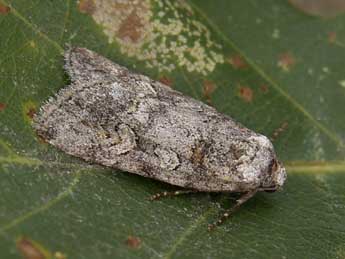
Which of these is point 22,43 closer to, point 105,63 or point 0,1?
point 0,1

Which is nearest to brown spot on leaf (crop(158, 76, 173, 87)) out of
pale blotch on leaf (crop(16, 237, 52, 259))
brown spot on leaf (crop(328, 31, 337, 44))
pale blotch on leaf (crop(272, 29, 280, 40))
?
pale blotch on leaf (crop(272, 29, 280, 40))

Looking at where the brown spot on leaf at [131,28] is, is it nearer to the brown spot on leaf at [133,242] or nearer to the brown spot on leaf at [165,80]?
the brown spot on leaf at [165,80]

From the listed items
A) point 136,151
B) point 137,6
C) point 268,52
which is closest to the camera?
point 136,151

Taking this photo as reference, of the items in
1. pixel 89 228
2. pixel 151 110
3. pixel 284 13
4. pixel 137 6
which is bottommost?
pixel 89 228

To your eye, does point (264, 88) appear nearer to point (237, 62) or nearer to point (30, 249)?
point (237, 62)

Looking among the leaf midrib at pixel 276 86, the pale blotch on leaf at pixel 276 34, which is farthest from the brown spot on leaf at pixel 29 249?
the pale blotch on leaf at pixel 276 34

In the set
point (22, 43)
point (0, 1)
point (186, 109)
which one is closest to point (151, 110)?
point (186, 109)

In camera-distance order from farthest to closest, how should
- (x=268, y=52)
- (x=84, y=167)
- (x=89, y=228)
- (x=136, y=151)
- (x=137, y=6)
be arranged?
(x=268, y=52), (x=137, y=6), (x=136, y=151), (x=84, y=167), (x=89, y=228)
